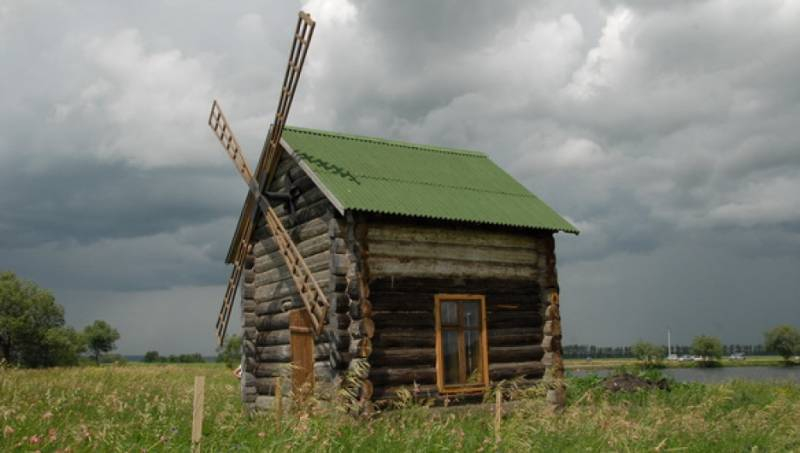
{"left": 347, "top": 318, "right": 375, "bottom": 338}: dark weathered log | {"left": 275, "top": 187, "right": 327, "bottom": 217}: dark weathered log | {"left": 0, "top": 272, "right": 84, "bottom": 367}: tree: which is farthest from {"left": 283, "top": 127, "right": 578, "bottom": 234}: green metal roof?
{"left": 0, "top": 272, "right": 84, "bottom": 367}: tree

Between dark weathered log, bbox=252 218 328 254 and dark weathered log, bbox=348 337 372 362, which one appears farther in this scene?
dark weathered log, bbox=252 218 328 254

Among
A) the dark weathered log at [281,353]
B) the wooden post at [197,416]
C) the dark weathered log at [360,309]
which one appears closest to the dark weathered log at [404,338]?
the dark weathered log at [360,309]

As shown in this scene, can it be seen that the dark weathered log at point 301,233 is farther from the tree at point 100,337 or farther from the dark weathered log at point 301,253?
the tree at point 100,337

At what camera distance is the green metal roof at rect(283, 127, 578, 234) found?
48.8 ft

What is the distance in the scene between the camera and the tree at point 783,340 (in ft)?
311

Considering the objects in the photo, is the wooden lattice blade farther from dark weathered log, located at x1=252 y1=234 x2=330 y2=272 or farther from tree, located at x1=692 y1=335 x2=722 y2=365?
tree, located at x1=692 y1=335 x2=722 y2=365

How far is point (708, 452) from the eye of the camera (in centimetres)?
1037

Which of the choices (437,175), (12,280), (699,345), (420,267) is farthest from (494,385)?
(699,345)

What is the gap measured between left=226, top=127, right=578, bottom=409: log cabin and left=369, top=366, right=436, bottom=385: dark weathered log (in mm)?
22

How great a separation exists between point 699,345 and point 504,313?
9172cm

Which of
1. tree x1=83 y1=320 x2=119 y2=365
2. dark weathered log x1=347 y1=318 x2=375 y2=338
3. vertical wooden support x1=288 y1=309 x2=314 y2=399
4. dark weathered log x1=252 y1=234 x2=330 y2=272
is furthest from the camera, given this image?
tree x1=83 y1=320 x2=119 y2=365

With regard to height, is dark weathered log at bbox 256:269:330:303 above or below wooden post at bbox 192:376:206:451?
above

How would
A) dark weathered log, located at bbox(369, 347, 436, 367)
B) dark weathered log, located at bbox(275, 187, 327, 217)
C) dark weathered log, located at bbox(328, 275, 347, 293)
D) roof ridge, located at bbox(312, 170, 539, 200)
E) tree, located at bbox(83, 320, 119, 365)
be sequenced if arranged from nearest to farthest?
dark weathered log, located at bbox(328, 275, 347, 293) < dark weathered log, located at bbox(369, 347, 436, 367) < dark weathered log, located at bbox(275, 187, 327, 217) < roof ridge, located at bbox(312, 170, 539, 200) < tree, located at bbox(83, 320, 119, 365)

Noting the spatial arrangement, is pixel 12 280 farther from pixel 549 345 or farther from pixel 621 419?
pixel 621 419
